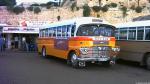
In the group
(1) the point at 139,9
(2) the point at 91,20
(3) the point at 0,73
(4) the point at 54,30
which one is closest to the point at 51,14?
(1) the point at 139,9

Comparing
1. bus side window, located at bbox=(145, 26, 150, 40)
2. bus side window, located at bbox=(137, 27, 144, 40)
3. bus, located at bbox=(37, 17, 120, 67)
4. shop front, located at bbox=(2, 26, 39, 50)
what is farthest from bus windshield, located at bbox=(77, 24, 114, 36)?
shop front, located at bbox=(2, 26, 39, 50)

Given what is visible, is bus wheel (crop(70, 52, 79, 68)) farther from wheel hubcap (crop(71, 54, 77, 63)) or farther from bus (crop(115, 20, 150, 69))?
bus (crop(115, 20, 150, 69))

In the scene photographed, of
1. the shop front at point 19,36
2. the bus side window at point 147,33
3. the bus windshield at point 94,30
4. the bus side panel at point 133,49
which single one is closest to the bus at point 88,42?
the bus windshield at point 94,30

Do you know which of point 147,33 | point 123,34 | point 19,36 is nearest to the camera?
point 147,33

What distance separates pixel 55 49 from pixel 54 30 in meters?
1.42

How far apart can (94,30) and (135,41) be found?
8.62 ft

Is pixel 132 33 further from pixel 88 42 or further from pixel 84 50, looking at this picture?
pixel 84 50

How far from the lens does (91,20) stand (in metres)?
18.4

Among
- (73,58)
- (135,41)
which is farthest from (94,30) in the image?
(135,41)

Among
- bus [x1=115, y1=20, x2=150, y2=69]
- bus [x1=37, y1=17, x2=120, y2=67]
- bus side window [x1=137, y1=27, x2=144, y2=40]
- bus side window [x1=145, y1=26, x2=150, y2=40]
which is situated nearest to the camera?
bus [x1=37, y1=17, x2=120, y2=67]

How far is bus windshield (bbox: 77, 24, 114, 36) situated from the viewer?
1803 cm

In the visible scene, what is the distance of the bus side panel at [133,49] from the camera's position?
1837 centimetres

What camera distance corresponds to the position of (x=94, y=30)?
18172 mm

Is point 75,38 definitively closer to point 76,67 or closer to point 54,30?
point 76,67
